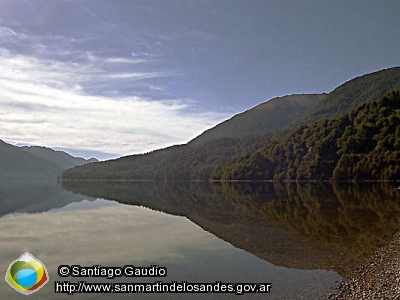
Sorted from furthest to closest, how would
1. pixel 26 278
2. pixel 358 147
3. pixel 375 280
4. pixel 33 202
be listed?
pixel 358 147 → pixel 33 202 → pixel 26 278 → pixel 375 280

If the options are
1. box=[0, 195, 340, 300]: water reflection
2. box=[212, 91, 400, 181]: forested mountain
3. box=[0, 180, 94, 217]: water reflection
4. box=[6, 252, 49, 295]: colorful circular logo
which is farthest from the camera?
box=[212, 91, 400, 181]: forested mountain

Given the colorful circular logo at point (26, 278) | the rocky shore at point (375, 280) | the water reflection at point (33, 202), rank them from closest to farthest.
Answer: the rocky shore at point (375, 280)
the colorful circular logo at point (26, 278)
the water reflection at point (33, 202)

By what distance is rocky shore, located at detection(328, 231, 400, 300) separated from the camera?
14.9m

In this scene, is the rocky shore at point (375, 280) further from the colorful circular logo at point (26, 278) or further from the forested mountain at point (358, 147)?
the forested mountain at point (358, 147)

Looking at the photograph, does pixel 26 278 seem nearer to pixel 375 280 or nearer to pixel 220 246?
pixel 220 246

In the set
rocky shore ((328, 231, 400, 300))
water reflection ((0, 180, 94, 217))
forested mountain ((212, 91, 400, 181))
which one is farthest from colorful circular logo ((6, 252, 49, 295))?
forested mountain ((212, 91, 400, 181))

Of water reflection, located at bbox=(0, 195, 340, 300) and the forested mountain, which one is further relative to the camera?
the forested mountain

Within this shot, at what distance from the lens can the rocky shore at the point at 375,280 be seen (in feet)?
49.0

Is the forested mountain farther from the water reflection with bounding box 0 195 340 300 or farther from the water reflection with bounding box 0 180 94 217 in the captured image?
the water reflection with bounding box 0 195 340 300

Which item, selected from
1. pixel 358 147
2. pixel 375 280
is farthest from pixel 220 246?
pixel 358 147

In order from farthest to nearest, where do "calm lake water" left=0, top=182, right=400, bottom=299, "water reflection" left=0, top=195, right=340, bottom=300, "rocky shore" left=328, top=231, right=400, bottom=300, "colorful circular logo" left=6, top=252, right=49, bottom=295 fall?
"calm lake water" left=0, top=182, right=400, bottom=299 < "water reflection" left=0, top=195, right=340, bottom=300 < "colorful circular logo" left=6, top=252, right=49, bottom=295 < "rocky shore" left=328, top=231, right=400, bottom=300

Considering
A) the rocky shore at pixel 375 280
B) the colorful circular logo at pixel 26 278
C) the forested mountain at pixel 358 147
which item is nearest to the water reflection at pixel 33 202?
the colorful circular logo at pixel 26 278

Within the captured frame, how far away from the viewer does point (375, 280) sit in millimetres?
16938

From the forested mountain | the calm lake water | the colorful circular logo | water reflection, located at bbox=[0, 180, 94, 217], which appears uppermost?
the forested mountain
